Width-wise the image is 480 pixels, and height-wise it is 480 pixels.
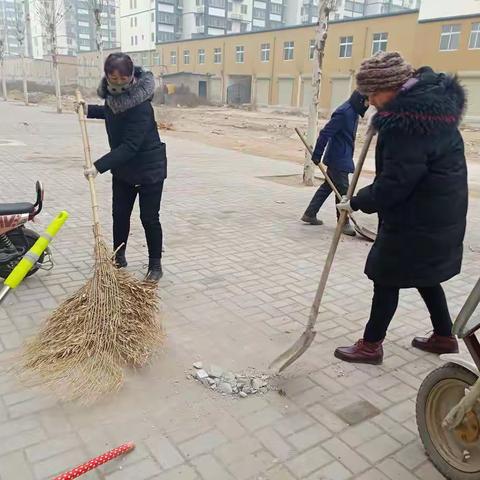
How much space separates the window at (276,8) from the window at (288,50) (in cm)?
4024

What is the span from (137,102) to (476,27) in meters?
39.4

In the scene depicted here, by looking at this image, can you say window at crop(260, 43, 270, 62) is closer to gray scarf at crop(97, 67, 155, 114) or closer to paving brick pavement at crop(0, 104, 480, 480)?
paving brick pavement at crop(0, 104, 480, 480)

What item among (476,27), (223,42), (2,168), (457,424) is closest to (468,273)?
(457,424)

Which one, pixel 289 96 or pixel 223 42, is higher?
pixel 223 42

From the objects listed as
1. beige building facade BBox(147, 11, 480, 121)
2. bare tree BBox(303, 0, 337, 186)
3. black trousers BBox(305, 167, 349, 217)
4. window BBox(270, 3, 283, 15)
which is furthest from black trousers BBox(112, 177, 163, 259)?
window BBox(270, 3, 283, 15)

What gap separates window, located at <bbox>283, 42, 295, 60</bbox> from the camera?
50.4m

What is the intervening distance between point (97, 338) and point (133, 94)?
1848mm

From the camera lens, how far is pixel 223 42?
58062mm

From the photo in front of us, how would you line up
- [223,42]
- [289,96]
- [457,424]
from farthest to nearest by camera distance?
[223,42] → [289,96] → [457,424]

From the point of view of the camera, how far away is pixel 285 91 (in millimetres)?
51562

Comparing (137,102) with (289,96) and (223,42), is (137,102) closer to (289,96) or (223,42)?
(289,96)

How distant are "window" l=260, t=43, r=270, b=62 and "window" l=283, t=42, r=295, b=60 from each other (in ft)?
7.96

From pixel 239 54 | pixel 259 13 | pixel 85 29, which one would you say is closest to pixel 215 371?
pixel 239 54

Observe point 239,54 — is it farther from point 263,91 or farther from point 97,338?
point 97,338
